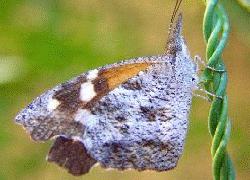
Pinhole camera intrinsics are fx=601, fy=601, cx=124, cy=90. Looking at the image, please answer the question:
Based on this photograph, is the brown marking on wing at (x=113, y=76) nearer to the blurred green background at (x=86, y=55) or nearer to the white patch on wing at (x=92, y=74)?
the white patch on wing at (x=92, y=74)

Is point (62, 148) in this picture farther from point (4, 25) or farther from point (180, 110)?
point (4, 25)

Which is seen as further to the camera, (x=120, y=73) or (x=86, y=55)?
(x=86, y=55)

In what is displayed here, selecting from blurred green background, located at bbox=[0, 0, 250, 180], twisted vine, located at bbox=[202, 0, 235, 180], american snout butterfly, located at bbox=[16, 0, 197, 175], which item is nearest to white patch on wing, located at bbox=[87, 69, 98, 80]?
american snout butterfly, located at bbox=[16, 0, 197, 175]

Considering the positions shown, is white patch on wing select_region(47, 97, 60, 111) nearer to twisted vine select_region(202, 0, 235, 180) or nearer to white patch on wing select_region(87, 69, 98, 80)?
white patch on wing select_region(87, 69, 98, 80)

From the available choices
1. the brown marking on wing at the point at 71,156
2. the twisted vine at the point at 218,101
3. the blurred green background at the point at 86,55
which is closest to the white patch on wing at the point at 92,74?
the brown marking on wing at the point at 71,156

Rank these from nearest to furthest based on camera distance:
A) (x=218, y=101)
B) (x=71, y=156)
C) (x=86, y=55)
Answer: (x=218, y=101)
(x=71, y=156)
(x=86, y=55)

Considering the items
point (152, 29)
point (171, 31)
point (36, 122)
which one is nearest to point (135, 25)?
point (152, 29)

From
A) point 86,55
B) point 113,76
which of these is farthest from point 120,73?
point 86,55

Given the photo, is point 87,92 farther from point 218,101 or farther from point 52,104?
point 218,101
